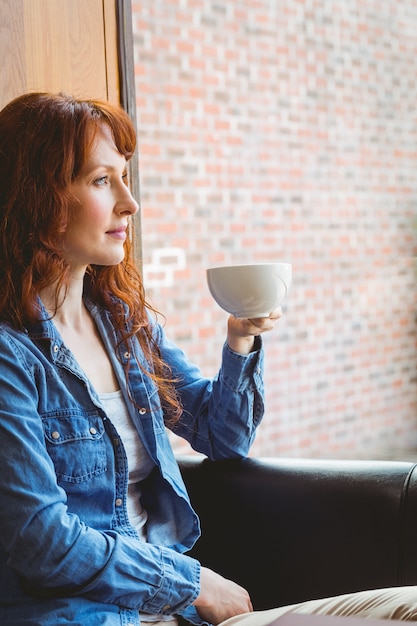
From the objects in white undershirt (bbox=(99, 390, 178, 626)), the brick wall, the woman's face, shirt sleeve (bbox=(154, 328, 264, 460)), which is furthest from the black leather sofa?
the brick wall

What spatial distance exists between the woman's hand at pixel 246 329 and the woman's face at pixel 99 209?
263 millimetres

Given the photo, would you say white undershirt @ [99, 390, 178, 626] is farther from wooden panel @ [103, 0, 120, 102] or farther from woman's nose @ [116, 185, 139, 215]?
wooden panel @ [103, 0, 120, 102]

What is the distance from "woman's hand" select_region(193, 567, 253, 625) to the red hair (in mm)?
510

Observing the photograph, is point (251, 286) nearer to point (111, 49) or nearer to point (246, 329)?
point (246, 329)

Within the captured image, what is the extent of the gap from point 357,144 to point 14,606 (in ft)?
13.3

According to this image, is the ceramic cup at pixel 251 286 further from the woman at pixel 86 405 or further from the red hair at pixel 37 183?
the red hair at pixel 37 183

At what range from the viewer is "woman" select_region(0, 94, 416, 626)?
3.78 ft

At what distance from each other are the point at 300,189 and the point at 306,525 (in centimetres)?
327

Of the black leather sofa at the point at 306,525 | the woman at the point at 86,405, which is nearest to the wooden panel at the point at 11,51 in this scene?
the woman at the point at 86,405

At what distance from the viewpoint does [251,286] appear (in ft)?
4.18

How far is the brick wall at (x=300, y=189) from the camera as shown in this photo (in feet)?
12.7

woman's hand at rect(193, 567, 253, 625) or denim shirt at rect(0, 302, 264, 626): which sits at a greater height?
denim shirt at rect(0, 302, 264, 626)

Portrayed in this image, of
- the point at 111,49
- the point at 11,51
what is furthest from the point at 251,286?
the point at 111,49

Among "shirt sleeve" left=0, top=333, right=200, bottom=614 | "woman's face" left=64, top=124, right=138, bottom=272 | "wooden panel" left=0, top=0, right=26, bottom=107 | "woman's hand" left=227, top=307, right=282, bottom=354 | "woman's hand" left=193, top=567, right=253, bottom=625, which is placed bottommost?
"woman's hand" left=193, top=567, right=253, bottom=625
